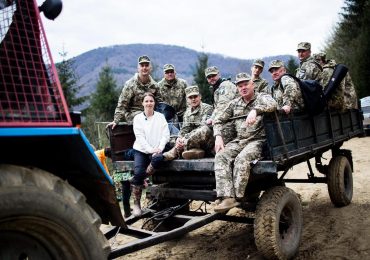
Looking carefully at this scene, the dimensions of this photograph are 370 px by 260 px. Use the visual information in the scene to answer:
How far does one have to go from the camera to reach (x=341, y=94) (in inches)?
243

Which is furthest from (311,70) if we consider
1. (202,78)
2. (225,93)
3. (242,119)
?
(202,78)

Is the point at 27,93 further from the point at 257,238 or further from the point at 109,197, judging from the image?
the point at 257,238

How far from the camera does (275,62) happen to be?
641 cm

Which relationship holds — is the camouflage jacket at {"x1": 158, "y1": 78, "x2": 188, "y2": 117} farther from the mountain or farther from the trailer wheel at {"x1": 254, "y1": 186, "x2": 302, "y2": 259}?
the mountain

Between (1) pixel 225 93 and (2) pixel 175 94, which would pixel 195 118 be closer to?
(1) pixel 225 93

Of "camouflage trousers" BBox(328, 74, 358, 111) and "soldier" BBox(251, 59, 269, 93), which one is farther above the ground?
"soldier" BBox(251, 59, 269, 93)

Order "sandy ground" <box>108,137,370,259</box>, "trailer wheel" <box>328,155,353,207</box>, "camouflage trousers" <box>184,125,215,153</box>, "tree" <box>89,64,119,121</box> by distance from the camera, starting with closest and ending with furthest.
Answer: "sandy ground" <box>108,137,370,259</box> → "camouflage trousers" <box>184,125,215,153</box> → "trailer wheel" <box>328,155,353,207</box> → "tree" <box>89,64,119,121</box>

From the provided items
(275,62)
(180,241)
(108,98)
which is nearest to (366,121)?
(275,62)

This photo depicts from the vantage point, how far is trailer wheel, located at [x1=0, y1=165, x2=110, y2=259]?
197cm

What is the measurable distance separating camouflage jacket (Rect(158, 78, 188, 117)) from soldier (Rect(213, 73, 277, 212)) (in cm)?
245

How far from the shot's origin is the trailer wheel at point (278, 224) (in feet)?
13.4

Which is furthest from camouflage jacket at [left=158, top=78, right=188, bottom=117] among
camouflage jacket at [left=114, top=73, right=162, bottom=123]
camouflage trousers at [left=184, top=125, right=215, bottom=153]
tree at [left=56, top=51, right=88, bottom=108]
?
tree at [left=56, top=51, right=88, bottom=108]

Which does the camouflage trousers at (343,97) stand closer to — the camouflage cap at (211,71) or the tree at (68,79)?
the camouflage cap at (211,71)

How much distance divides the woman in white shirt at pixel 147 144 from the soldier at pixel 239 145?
78 centimetres
